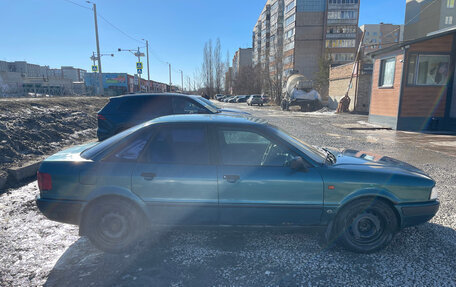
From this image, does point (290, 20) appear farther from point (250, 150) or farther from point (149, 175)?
point (149, 175)

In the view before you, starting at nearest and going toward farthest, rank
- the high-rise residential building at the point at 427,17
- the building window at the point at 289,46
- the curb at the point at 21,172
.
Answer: the curb at the point at 21,172 < the high-rise residential building at the point at 427,17 < the building window at the point at 289,46

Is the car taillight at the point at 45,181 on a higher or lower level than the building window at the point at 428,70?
lower

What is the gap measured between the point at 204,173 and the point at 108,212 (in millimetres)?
1152

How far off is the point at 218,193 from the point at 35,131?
738 cm

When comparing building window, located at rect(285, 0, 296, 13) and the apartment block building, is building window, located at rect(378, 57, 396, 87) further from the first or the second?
building window, located at rect(285, 0, 296, 13)

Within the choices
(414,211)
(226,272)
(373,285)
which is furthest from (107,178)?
(414,211)

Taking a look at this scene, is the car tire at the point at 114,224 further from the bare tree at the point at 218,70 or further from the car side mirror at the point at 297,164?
the bare tree at the point at 218,70

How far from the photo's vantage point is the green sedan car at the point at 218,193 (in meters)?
2.89

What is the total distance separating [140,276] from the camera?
265 cm

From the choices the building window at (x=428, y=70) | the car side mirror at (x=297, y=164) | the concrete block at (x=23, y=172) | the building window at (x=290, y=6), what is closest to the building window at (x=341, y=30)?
the building window at (x=290, y=6)

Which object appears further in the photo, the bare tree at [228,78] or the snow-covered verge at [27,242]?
the bare tree at [228,78]

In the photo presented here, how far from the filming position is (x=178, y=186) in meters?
2.90

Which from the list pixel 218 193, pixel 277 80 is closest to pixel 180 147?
pixel 218 193

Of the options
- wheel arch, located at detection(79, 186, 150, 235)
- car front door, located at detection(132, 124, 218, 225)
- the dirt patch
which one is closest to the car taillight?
wheel arch, located at detection(79, 186, 150, 235)
